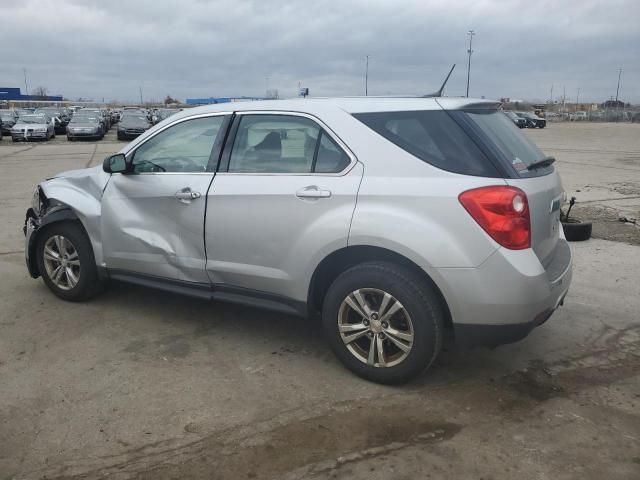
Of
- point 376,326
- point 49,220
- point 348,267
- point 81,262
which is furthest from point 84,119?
point 376,326

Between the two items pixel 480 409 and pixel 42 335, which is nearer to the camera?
pixel 480 409

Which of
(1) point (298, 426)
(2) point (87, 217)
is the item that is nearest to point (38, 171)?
(2) point (87, 217)

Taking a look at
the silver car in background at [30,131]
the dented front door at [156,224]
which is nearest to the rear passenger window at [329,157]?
the dented front door at [156,224]

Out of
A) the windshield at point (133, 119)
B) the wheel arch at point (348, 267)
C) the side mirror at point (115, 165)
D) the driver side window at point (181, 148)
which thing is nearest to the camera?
the wheel arch at point (348, 267)

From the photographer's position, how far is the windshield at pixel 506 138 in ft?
11.0

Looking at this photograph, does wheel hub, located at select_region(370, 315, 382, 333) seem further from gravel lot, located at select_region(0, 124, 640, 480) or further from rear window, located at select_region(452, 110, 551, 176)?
rear window, located at select_region(452, 110, 551, 176)

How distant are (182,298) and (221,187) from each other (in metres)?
1.57

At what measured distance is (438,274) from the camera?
10.5 feet

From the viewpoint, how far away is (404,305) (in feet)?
10.9

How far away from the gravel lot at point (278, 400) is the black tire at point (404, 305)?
0.40ft

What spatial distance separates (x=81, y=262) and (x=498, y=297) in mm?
3359

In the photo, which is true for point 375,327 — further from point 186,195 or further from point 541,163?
point 186,195

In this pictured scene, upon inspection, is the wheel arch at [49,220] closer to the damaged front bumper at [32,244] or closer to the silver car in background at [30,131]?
the damaged front bumper at [32,244]

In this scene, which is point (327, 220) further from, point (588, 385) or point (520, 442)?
point (588, 385)
